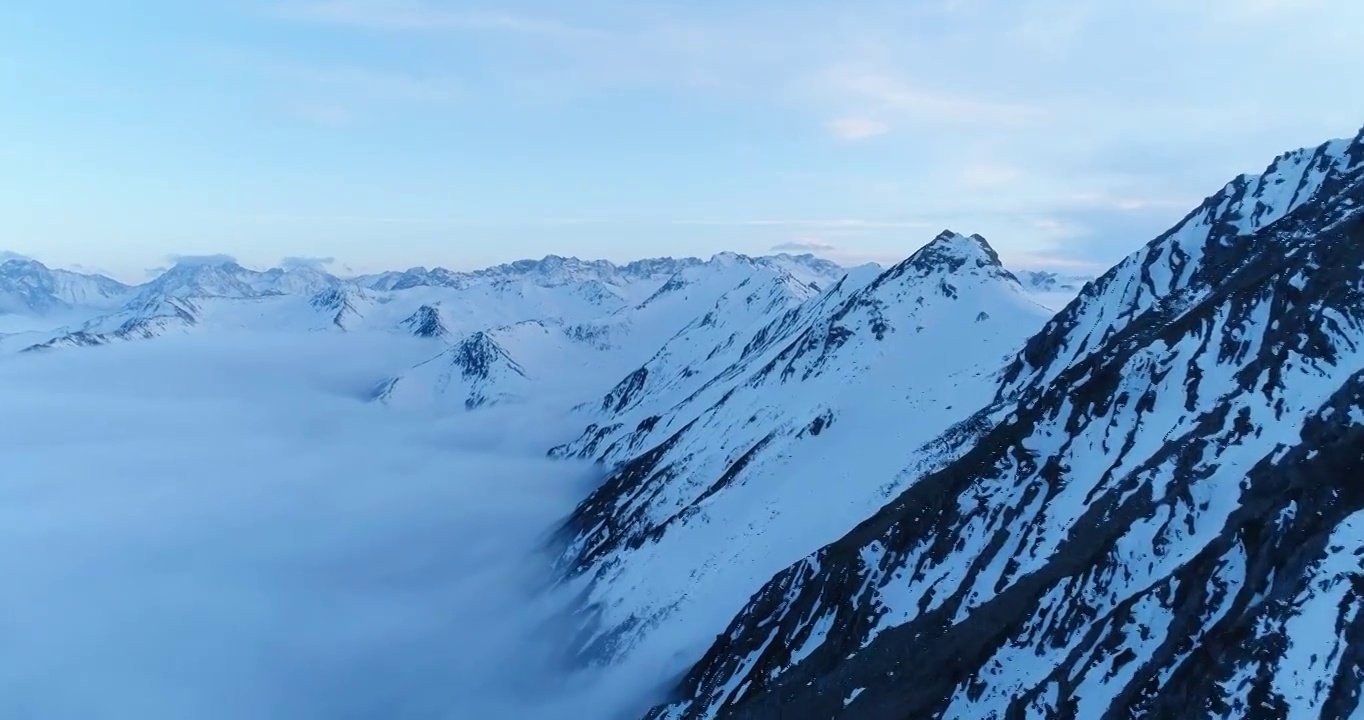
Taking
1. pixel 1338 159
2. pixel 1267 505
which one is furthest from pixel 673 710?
pixel 1338 159

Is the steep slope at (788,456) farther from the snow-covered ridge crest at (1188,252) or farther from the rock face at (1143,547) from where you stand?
the rock face at (1143,547)

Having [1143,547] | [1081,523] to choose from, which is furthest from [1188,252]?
[1143,547]

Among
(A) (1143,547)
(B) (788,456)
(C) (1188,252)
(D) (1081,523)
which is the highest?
(C) (1188,252)

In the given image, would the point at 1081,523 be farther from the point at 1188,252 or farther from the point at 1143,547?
the point at 1188,252

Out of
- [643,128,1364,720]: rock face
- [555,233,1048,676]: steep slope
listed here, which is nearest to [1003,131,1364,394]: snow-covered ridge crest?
[643,128,1364,720]: rock face

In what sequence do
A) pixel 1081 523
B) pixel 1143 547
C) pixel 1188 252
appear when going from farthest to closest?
pixel 1188 252 → pixel 1081 523 → pixel 1143 547

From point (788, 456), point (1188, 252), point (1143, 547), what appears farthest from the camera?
point (788, 456)

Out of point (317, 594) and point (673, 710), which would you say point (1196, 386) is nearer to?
point (673, 710)
